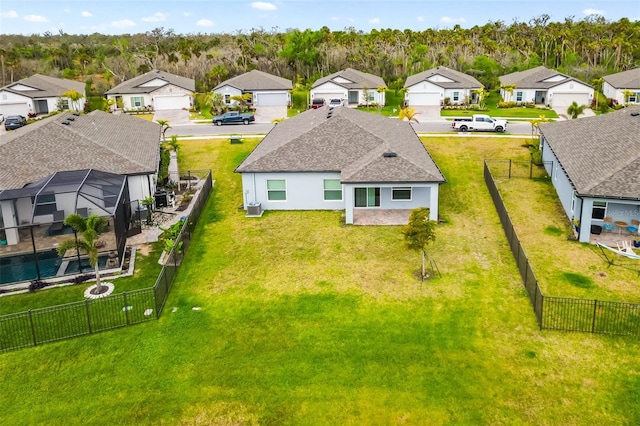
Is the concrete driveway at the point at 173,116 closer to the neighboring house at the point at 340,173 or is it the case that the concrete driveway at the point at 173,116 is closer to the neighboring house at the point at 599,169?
the neighboring house at the point at 340,173

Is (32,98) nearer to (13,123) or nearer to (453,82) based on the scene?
(13,123)

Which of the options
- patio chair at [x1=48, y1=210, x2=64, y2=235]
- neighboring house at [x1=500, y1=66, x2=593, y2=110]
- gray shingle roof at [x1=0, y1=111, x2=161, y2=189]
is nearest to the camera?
patio chair at [x1=48, y1=210, x2=64, y2=235]

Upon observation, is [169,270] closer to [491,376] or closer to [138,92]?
[491,376]

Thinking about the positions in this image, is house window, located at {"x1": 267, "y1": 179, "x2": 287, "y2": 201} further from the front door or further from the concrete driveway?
the concrete driveway

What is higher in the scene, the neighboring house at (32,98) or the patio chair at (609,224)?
the neighboring house at (32,98)

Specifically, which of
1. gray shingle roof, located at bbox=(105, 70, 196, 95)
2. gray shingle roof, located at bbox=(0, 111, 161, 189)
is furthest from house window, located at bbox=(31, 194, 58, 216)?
gray shingle roof, located at bbox=(105, 70, 196, 95)

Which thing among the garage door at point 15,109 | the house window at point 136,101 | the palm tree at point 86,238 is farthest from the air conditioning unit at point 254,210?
the garage door at point 15,109

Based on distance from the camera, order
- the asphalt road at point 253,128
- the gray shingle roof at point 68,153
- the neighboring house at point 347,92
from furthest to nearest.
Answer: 1. the neighboring house at point 347,92
2. the asphalt road at point 253,128
3. the gray shingle roof at point 68,153

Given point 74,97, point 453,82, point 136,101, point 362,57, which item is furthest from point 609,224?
point 362,57
